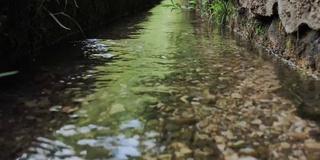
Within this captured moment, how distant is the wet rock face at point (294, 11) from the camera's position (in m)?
3.18

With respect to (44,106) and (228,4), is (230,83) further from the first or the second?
(228,4)

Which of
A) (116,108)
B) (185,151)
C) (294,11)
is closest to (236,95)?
(116,108)

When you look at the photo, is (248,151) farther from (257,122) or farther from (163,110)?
(163,110)

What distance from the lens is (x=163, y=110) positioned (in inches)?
96.9

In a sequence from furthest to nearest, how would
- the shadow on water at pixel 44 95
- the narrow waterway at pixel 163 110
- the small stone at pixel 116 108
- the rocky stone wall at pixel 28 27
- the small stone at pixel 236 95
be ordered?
1. the rocky stone wall at pixel 28 27
2. the small stone at pixel 236 95
3. the small stone at pixel 116 108
4. the shadow on water at pixel 44 95
5. the narrow waterway at pixel 163 110

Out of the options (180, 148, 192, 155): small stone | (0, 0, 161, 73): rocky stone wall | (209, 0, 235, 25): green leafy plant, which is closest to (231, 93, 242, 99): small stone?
(180, 148, 192, 155): small stone

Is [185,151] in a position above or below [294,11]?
below

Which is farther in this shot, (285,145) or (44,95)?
(44,95)

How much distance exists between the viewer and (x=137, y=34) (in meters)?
5.95

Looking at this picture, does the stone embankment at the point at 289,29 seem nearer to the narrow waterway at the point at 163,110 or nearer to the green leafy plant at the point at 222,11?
the narrow waterway at the point at 163,110

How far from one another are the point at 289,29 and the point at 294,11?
0.70 ft

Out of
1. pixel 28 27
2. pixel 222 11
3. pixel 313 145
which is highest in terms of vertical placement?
pixel 28 27

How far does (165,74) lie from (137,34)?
2707 mm

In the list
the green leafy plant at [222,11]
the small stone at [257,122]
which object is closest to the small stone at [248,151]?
the small stone at [257,122]
